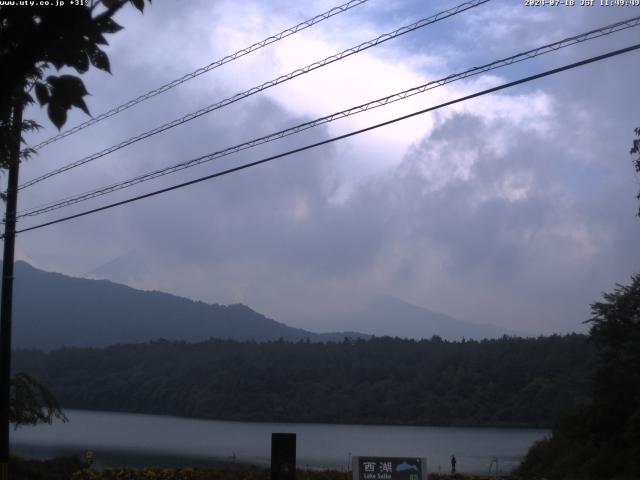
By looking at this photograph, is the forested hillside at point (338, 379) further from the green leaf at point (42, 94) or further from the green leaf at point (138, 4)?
the green leaf at point (42, 94)

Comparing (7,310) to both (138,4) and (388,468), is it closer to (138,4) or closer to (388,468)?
(388,468)

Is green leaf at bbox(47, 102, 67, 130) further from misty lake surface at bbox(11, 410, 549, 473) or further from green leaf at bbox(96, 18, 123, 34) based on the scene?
misty lake surface at bbox(11, 410, 549, 473)

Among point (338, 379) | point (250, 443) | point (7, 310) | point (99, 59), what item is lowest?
point (250, 443)

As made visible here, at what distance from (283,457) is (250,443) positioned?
2276 inches

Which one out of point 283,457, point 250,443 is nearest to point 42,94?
point 283,457

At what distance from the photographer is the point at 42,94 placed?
4.73m

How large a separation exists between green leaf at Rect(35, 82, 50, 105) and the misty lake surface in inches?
1346

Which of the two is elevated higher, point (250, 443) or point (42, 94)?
point (42, 94)

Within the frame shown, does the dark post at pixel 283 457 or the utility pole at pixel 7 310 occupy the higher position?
the utility pole at pixel 7 310

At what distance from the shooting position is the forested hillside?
285ft

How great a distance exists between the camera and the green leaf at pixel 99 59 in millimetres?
4941

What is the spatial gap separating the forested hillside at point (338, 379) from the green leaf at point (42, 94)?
7385 cm

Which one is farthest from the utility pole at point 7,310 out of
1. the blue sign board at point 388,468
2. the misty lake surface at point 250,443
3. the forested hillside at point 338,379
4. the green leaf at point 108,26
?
the forested hillside at point 338,379

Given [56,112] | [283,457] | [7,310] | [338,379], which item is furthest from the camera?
[338,379]
